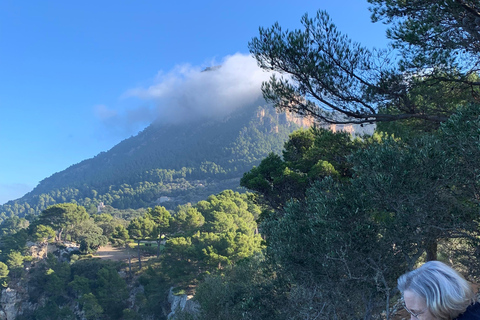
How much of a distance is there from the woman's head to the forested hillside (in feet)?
286

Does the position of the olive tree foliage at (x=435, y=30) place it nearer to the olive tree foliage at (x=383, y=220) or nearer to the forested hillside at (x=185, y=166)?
the olive tree foliage at (x=383, y=220)

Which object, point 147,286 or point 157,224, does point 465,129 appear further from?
point 157,224

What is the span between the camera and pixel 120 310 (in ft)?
80.1

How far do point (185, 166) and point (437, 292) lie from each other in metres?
132

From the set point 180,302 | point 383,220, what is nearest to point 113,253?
point 180,302

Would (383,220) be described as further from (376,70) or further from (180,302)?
(180,302)

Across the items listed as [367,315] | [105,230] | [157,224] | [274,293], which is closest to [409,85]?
[367,315]

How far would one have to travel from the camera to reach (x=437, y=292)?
51.0 inches

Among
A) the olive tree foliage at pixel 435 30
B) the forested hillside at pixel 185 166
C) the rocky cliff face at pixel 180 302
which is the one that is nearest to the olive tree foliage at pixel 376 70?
the olive tree foliage at pixel 435 30

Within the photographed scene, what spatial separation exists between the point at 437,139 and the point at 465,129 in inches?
17.2

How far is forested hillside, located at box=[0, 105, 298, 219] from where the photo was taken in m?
105

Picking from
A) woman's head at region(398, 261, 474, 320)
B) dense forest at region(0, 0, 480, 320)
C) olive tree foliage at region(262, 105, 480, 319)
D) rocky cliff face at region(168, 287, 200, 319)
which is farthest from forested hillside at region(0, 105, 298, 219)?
woman's head at region(398, 261, 474, 320)

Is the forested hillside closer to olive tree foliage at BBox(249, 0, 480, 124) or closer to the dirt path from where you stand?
the dirt path

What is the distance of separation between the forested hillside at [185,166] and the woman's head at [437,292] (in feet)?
286
